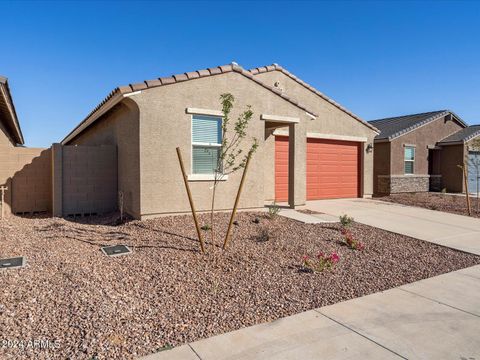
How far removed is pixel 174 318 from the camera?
378cm

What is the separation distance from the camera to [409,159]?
19234 millimetres

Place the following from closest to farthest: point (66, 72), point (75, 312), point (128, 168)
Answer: point (75, 312) < point (128, 168) < point (66, 72)

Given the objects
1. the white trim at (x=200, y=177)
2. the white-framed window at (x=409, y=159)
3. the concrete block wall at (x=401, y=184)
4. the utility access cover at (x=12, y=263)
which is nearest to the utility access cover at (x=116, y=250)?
the utility access cover at (x=12, y=263)

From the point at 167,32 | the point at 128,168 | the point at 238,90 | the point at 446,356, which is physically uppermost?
the point at 167,32

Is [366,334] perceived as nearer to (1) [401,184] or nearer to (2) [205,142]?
(2) [205,142]

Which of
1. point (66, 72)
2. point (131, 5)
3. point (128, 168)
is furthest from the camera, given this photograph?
point (66, 72)

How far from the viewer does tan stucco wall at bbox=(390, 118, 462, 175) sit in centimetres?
1839

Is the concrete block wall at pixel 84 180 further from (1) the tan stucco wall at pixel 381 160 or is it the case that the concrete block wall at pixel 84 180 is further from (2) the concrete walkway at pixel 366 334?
(1) the tan stucco wall at pixel 381 160

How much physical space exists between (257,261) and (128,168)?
16.5 feet

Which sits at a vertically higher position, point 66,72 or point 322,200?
point 66,72

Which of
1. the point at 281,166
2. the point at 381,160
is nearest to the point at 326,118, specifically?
the point at 281,166

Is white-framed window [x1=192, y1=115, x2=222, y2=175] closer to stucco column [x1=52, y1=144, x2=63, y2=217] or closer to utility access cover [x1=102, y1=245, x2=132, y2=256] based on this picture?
utility access cover [x1=102, y1=245, x2=132, y2=256]

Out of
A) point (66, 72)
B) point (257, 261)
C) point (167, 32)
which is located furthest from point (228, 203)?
point (66, 72)

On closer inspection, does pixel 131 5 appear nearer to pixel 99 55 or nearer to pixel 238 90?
pixel 99 55
